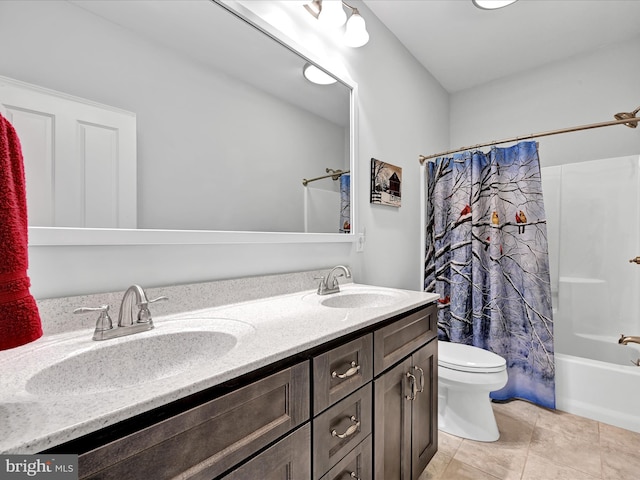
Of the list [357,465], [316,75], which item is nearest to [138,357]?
[357,465]

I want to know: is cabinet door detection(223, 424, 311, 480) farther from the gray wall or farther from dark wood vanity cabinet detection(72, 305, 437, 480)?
the gray wall

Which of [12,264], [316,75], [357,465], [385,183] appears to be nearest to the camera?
[12,264]

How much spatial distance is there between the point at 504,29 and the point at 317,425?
2.63 meters

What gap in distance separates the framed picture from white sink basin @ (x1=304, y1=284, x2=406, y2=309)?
635 mm

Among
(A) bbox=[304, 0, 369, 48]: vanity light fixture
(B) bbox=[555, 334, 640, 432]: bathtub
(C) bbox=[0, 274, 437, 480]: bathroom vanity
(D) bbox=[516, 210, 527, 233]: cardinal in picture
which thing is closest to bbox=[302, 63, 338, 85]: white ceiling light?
(A) bbox=[304, 0, 369, 48]: vanity light fixture

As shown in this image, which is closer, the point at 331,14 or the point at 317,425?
the point at 317,425

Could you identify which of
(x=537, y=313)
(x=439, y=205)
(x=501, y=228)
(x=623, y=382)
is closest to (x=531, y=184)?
(x=501, y=228)

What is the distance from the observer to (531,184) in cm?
198

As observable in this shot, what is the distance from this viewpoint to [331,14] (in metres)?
1.47

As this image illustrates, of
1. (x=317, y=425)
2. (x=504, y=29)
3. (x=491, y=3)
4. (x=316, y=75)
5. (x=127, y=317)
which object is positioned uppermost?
(x=504, y=29)

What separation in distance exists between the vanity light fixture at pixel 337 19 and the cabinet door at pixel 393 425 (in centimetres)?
157

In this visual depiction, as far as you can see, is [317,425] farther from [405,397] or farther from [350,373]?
[405,397]

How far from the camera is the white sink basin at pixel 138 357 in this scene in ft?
2.16

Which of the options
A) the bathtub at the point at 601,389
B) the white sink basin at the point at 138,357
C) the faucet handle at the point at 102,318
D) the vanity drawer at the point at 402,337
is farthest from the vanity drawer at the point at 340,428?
the bathtub at the point at 601,389
